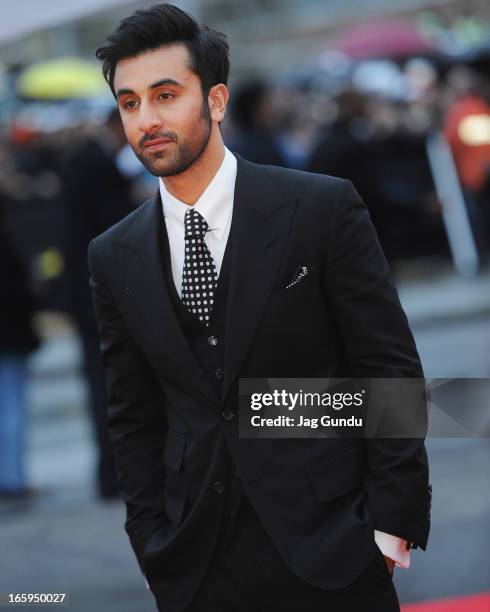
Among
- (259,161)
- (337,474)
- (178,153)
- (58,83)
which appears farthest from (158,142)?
(58,83)

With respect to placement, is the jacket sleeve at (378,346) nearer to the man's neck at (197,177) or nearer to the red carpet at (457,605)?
the man's neck at (197,177)

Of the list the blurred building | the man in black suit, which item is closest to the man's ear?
the man in black suit

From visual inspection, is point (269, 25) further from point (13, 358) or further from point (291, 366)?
point (291, 366)

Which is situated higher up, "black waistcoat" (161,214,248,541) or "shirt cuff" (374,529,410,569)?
"black waistcoat" (161,214,248,541)

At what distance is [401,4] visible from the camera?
35062 mm

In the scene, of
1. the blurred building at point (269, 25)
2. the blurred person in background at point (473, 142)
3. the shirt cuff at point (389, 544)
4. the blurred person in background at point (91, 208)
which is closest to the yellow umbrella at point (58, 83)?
the blurred person in background at point (473, 142)

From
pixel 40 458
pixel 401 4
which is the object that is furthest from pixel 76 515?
pixel 401 4

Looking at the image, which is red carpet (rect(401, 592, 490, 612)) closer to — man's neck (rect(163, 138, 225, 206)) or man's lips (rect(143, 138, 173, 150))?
man's neck (rect(163, 138, 225, 206))

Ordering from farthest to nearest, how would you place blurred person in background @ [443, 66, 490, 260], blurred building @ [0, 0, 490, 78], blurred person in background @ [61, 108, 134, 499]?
1. blurred building @ [0, 0, 490, 78]
2. blurred person in background @ [443, 66, 490, 260]
3. blurred person in background @ [61, 108, 134, 499]

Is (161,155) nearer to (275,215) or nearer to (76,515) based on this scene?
(275,215)

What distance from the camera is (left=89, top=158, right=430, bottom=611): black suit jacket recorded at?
2.86 meters

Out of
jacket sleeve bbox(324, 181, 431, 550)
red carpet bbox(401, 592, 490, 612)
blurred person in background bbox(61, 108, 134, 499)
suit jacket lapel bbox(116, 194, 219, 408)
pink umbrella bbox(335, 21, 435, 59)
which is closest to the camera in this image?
jacket sleeve bbox(324, 181, 431, 550)

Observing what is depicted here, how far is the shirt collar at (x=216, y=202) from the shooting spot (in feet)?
Result: 9.79

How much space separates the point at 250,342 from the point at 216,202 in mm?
345
